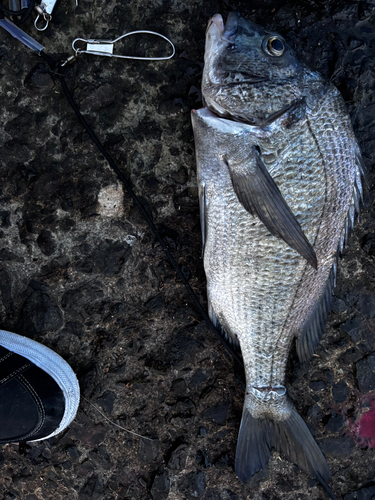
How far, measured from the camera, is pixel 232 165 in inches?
70.9

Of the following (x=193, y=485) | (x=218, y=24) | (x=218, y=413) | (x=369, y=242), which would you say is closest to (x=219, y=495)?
(x=193, y=485)

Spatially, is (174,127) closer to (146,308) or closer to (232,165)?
(232,165)

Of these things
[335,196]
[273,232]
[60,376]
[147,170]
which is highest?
[147,170]

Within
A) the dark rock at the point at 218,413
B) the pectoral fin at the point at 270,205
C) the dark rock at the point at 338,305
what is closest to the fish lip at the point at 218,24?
the pectoral fin at the point at 270,205

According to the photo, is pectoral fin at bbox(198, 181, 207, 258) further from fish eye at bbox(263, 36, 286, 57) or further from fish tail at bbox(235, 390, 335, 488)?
fish tail at bbox(235, 390, 335, 488)

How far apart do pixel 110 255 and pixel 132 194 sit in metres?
0.40

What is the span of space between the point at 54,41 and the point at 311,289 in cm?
203

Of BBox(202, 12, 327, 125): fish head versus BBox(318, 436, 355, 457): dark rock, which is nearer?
BBox(202, 12, 327, 125): fish head

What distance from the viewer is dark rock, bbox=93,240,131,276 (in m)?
2.25

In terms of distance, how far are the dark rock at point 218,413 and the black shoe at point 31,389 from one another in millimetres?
845

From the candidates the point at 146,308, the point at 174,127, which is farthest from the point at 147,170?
the point at 146,308

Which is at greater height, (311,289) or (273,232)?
(273,232)

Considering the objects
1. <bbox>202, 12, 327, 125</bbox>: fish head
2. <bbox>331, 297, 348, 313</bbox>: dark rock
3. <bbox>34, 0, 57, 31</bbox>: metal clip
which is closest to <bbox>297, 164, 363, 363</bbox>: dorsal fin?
<bbox>331, 297, 348, 313</bbox>: dark rock

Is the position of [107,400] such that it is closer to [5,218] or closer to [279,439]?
[279,439]
